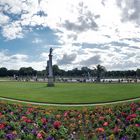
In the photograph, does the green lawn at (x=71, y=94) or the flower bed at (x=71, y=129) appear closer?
the flower bed at (x=71, y=129)

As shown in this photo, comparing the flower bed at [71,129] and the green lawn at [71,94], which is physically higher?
the green lawn at [71,94]

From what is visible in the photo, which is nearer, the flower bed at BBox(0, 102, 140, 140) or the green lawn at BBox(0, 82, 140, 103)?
the flower bed at BBox(0, 102, 140, 140)

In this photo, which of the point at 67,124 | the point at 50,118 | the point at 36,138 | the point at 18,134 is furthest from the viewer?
the point at 50,118

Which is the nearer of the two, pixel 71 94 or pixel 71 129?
pixel 71 129

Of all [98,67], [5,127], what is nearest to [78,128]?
[5,127]

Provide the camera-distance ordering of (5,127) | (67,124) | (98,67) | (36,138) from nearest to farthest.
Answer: (36,138) → (5,127) → (67,124) → (98,67)

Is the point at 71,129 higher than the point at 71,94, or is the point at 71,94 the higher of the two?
the point at 71,94

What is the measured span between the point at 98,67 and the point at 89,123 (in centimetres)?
12364

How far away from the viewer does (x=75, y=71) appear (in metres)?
195

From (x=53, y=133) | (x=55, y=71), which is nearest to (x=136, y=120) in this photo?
(x=53, y=133)

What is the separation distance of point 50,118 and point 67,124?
141cm

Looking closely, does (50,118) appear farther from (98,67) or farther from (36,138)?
(98,67)

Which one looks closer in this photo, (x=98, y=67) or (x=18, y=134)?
(x=18, y=134)

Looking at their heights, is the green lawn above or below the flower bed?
above
